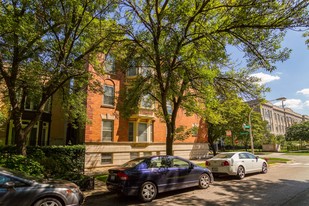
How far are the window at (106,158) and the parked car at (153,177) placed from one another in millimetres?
10422

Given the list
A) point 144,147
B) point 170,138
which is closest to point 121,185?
point 170,138

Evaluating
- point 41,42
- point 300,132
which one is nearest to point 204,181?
point 41,42

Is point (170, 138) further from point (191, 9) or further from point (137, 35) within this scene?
point (191, 9)

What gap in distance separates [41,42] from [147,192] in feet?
25.4

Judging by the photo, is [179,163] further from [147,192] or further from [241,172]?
[241,172]

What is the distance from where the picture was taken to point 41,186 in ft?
18.2

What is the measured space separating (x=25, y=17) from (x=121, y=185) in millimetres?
7535

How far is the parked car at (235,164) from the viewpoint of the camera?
11594mm

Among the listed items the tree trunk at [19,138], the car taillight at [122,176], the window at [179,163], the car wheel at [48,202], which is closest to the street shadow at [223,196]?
the car taillight at [122,176]

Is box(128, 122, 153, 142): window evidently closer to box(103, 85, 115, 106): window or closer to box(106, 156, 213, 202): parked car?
box(103, 85, 115, 106): window

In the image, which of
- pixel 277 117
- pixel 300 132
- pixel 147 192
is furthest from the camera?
pixel 277 117

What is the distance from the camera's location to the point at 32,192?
17.5 feet

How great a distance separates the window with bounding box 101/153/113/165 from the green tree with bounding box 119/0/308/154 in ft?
25.0

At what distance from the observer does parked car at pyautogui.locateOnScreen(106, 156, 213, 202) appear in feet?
24.6
